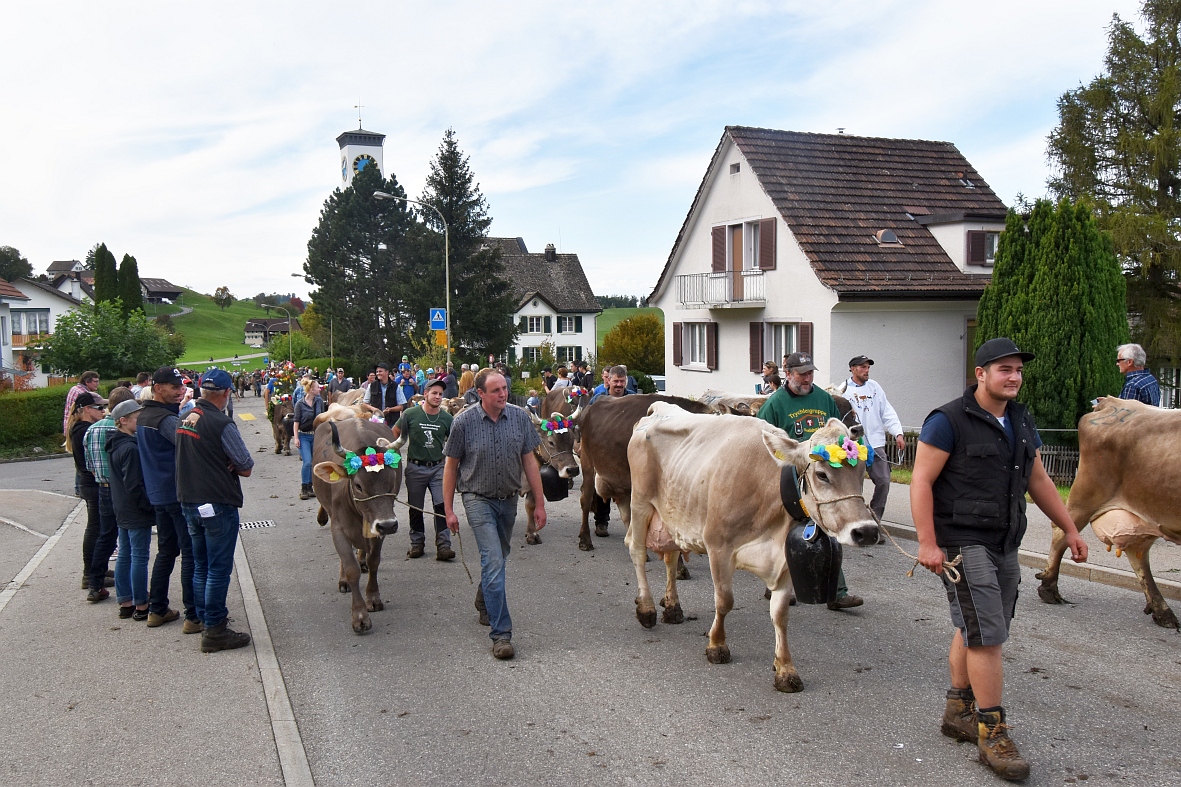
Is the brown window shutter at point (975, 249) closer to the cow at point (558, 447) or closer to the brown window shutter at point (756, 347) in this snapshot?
the brown window shutter at point (756, 347)

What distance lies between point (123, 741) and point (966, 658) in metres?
4.64

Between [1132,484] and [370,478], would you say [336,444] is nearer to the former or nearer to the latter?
[370,478]

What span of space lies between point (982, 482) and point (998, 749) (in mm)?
1293

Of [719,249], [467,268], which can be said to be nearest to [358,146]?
[467,268]

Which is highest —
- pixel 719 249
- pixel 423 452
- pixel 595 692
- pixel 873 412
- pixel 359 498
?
pixel 719 249

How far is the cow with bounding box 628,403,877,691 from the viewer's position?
17.7 ft

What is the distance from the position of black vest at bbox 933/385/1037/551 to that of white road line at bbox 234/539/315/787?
352 cm

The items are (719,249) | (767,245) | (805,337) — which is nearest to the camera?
(805,337)

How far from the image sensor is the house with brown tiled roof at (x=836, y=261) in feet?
74.3

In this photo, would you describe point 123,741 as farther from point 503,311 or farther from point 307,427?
point 503,311

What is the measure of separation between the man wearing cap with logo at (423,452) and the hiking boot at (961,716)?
6.04 metres

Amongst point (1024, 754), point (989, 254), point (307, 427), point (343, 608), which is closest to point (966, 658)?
point (1024, 754)

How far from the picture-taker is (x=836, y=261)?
22766 mm

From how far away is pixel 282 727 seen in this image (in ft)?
17.4
